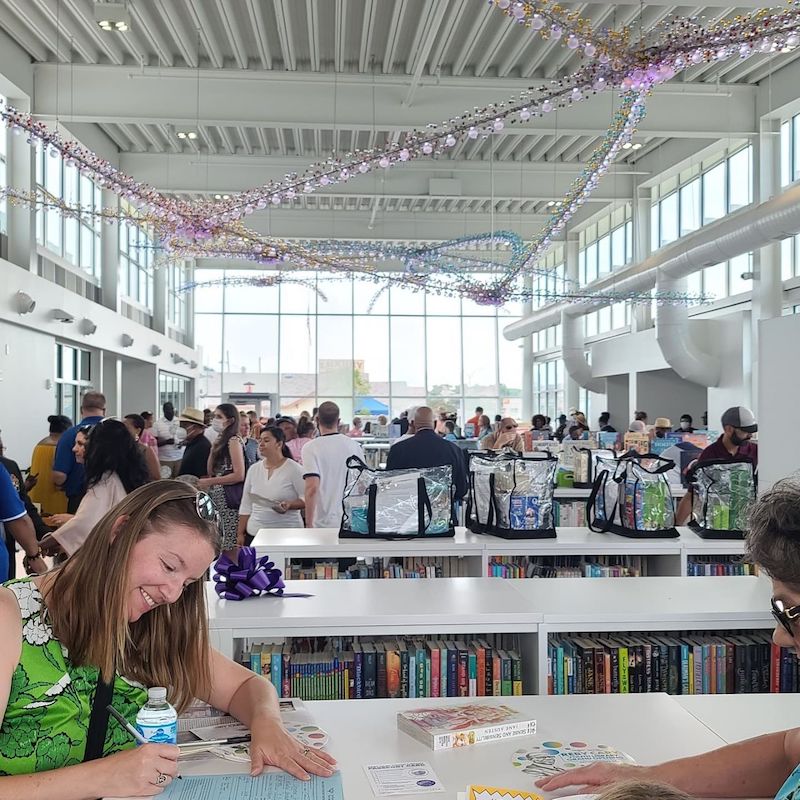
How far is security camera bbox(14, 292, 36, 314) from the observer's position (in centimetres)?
1060

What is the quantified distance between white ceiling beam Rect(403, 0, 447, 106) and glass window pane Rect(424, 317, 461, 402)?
566 inches

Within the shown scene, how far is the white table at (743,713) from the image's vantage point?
2.07 m

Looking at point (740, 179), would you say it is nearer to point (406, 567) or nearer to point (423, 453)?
point (423, 453)

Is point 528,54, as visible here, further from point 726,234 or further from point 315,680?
point 315,680

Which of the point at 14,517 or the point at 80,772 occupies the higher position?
the point at 14,517

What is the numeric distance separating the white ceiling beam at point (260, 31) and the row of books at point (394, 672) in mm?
7802

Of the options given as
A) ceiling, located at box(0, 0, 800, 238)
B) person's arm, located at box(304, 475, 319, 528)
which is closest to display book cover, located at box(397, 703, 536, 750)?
person's arm, located at box(304, 475, 319, 528)

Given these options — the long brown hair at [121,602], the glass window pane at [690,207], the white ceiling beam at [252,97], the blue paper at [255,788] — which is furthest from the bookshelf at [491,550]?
the glass window pane at [690,207]

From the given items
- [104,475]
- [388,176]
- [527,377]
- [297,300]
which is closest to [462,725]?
[104,475]

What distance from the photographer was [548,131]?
11398mm

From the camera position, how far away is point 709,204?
14977mm

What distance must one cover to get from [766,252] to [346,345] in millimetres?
14038

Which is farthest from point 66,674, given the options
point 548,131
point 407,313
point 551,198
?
point 407,313

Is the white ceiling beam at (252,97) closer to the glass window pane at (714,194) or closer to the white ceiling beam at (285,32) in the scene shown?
the white ceiling beam at (285,32)
